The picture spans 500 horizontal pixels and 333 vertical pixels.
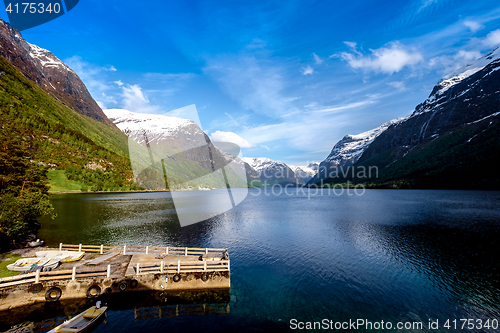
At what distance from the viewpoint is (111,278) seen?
2920 centimetres

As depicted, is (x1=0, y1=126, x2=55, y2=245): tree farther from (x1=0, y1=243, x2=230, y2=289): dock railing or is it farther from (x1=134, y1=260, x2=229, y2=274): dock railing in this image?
(x1=134, y1=260, x2=229, y2=274): dock railing

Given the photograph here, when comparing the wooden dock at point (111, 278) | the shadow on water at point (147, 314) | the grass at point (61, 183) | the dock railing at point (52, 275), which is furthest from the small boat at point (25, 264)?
the grass at point (61, 183)

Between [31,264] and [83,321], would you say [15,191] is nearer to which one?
[31,264]

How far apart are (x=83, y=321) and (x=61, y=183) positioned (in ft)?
634

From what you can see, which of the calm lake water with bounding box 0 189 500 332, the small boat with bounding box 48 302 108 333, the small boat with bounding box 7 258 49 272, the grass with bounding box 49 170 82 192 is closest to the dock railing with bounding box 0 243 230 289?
the small boat with bounding box 7 258 49 272

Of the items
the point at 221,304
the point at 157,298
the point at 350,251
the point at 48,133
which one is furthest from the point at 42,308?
the point at 48,133

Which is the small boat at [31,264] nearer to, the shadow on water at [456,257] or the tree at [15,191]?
the tree at [15,191]

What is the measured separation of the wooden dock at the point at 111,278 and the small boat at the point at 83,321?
489 centimetres

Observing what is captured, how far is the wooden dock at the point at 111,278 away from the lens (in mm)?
26125

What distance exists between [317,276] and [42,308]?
3796 centimetres

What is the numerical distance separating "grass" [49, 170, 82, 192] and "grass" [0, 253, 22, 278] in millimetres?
159986

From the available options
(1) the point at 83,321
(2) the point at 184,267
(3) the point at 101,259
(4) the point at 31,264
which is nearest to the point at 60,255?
(4) the point at 31,264

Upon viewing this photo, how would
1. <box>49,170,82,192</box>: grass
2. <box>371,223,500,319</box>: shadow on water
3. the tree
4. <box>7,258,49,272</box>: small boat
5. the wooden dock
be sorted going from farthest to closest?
<box>49,170,82,192</box>: grass → the tree → <box>371,223,500,319</box>: shadow on water → <box>7,258,49,272</box>: small boat → the wooden dock

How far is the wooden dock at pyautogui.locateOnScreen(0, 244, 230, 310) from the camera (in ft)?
85.7
